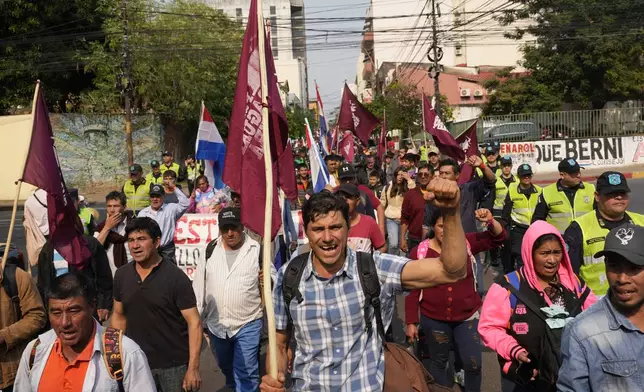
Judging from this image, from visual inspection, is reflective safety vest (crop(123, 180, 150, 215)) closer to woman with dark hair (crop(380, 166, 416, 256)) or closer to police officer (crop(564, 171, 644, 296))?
woman with dark hair (crop(380, 166, 416, 256))

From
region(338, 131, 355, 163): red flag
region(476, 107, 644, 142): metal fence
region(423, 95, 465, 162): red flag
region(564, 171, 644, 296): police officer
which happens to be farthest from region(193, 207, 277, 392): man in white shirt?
region(476, 107, 644, 142): metal fence

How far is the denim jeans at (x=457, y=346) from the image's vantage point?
4.97 metres

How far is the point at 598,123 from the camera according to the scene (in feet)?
95.5

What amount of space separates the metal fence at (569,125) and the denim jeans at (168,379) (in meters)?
26.1

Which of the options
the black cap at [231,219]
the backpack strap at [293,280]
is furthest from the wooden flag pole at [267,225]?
the black cap at [231,219]

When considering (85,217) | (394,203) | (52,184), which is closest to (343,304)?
(52,184)

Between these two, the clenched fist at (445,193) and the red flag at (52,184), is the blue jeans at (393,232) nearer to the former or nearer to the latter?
the red flag at (52,184)

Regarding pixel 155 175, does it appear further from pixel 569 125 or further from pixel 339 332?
pixel 569 125

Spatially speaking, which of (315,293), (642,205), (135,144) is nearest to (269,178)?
(315,293)

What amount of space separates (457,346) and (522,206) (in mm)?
4254

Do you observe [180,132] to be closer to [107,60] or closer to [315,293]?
[107,60]

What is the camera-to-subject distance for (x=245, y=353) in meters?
5.20

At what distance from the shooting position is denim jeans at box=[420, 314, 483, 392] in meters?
4.97

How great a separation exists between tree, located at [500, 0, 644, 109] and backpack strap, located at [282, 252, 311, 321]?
107 feet
